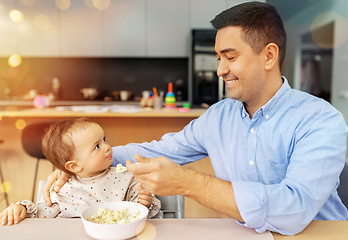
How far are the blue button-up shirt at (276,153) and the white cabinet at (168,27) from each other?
329 cm

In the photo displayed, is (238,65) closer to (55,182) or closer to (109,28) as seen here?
(55,182)

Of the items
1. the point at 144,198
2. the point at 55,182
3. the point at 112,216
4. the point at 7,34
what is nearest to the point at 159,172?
the point at 112,216

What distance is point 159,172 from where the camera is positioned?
0.76m

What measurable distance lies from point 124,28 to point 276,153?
384cm

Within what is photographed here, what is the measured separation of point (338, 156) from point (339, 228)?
0.20 m

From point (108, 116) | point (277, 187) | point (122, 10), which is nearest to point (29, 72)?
point (122, 10)

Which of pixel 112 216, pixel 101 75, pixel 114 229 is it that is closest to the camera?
pixel 114 229

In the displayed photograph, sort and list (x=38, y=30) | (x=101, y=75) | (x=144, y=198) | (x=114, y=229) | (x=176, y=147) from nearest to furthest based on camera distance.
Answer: (x=114, y=229), (x=144, y=198), (x=176, y=147), (x=38, y=30), (x=101, y=75)

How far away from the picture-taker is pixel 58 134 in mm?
1070

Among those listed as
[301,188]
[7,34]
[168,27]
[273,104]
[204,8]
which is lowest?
[301,188]

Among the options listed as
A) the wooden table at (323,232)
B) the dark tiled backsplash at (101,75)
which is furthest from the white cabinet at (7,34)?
the wooden table at (323,232)

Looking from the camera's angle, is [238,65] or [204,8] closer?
[238,65]

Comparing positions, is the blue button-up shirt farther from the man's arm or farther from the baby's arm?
the baby's arm

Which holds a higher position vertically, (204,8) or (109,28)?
(204,8)
